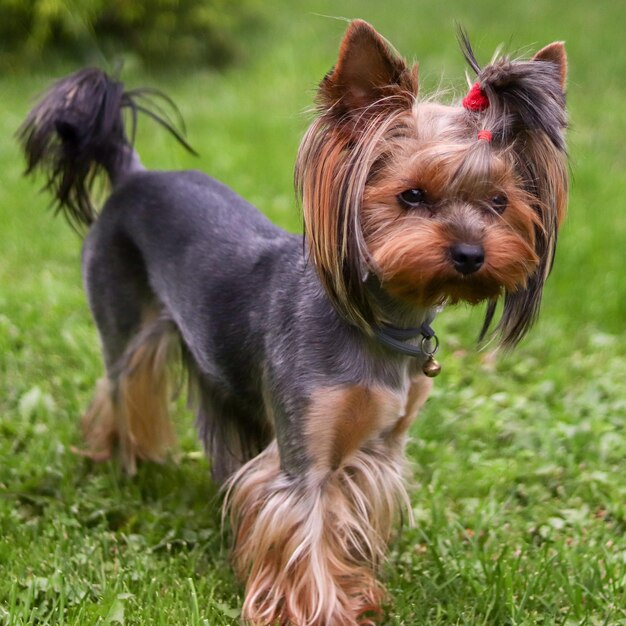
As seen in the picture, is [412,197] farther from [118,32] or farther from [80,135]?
[118,32]

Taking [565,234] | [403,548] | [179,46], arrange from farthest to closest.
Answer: [179,46], [565,234], [403,548]

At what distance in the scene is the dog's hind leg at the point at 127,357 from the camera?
3572 millimetres

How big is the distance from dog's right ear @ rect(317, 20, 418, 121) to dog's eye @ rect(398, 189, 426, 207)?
9.3 inches

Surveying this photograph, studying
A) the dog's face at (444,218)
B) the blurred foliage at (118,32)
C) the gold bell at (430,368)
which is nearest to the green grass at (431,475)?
the dog's face at (444,218)

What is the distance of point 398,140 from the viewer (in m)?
2.50

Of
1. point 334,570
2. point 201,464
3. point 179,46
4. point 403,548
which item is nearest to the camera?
point 334,570

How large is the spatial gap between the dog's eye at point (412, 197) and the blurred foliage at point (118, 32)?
8.00m

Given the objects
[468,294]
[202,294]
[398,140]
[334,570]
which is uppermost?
[398,140]

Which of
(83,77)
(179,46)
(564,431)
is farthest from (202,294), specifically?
(179,46)

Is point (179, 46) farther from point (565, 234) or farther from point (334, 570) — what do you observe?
point (334, 570)

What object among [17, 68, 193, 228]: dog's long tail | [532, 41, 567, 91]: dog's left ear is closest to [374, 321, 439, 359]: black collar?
[532, 41, 567, 91]: dog's left ear

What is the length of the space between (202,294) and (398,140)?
3.36ft

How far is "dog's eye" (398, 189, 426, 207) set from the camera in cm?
246

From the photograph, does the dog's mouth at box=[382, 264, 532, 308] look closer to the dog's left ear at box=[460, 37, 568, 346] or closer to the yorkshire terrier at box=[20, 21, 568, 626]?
the yorkshire terrier at box=[20, 21, 568, 626]
